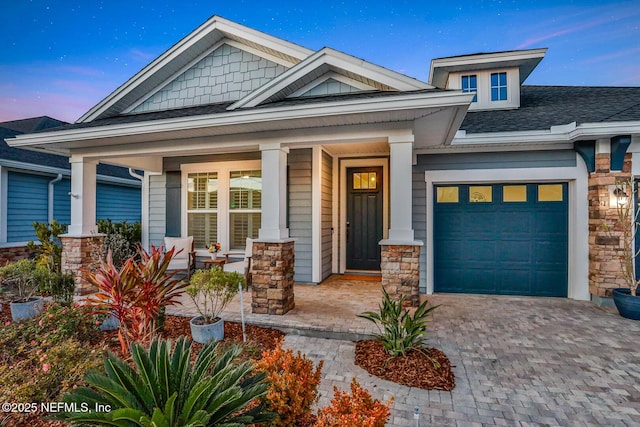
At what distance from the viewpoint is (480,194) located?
19.9 feet

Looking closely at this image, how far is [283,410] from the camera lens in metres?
1.73

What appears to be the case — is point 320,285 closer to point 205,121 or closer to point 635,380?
point 205,121

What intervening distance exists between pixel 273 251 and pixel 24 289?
12.8 ft

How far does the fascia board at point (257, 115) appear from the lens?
365 cm

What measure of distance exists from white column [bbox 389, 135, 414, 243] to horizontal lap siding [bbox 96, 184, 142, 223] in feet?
31.4

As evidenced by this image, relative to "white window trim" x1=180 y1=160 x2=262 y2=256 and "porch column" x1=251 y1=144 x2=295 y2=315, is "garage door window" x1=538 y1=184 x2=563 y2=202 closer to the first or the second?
"porch column" x1=251 y1=144 x2=295 y2=315

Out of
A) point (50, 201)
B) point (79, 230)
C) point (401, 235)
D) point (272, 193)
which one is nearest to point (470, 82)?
point (401, 235)

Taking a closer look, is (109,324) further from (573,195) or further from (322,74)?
(573,195)

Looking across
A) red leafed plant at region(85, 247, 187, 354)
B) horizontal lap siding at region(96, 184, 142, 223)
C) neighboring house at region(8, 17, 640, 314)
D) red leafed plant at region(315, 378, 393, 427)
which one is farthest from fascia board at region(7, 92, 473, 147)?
horizontal lap siding at region(96, 184, 142, 223)

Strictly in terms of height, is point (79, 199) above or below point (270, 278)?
above

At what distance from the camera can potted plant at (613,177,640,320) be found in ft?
14.9

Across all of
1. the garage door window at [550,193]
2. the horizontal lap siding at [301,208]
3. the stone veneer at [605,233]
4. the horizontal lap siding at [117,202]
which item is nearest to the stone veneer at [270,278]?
the horizontal lap siding at [301,208]

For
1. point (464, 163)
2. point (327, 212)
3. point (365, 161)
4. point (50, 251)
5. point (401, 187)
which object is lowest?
point (50, 251)

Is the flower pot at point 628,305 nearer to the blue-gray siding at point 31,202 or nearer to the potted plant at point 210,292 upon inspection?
the potted plant at point 210,292
